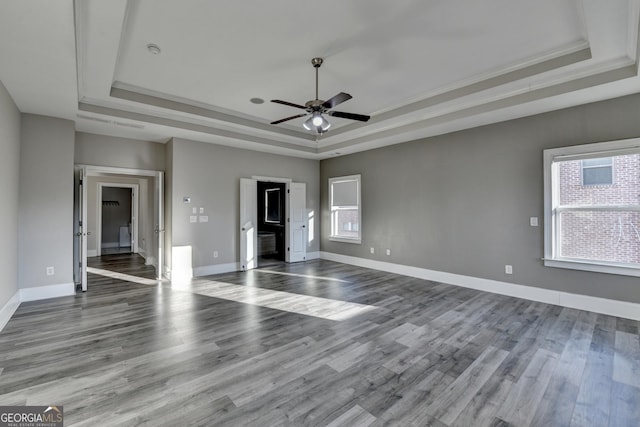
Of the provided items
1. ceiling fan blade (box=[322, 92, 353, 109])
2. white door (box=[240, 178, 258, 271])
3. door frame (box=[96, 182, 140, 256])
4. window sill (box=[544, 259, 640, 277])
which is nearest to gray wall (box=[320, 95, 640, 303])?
window sill (box=[544, 259, 640, 277])

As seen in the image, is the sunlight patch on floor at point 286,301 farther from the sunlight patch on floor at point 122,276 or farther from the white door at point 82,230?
the white door at point 82,230

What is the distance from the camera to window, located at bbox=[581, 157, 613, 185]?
3871mm

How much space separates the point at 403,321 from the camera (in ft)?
11.8

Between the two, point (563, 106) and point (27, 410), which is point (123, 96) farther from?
point (563, 106)

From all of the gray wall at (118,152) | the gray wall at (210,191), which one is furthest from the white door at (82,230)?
the gray wall at (210,191)

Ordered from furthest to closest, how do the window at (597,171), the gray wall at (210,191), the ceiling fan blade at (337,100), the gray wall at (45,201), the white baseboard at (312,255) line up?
the white baseboard at (312,255) → the gray wall at (210,191) → the gray wall at (45,201) → the window at (597,171) → the ceiling fan blade at (337,100)

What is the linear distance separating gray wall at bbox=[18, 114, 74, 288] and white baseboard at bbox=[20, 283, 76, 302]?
0.20 feet

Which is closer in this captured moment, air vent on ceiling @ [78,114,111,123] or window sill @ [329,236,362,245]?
air vent on ceiling @ [78,114,111,123]

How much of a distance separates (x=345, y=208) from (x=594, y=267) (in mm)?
4861

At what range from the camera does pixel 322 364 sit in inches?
102

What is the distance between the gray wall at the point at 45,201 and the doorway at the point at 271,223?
382 centimetres

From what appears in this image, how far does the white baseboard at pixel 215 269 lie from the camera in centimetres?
596

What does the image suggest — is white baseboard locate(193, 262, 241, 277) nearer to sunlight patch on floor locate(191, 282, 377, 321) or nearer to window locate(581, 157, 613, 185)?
sunlight patch on floor locate(191, 282, 377, 321)

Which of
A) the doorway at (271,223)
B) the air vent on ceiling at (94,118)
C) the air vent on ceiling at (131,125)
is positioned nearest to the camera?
the air vent on ceiling at (94,118)
